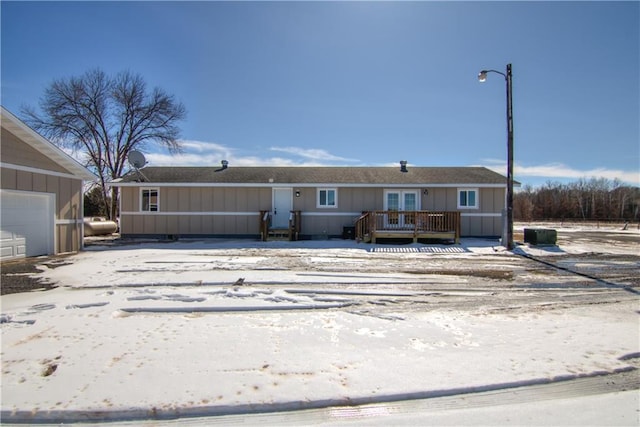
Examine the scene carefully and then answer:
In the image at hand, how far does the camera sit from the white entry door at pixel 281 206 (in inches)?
655

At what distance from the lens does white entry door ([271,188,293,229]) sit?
16.6m

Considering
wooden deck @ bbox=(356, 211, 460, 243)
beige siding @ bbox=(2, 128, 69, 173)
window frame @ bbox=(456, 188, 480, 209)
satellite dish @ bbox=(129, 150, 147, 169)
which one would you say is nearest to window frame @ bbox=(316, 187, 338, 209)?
wooden deck @ bbox=(356, 211, 460, 243)

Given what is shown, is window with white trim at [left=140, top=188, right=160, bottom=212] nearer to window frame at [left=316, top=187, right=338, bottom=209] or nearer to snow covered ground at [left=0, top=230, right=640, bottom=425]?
window frame at [left=316, top=187, right=338, bottom=209]

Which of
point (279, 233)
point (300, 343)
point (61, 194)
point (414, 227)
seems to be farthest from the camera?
point (279, 233)

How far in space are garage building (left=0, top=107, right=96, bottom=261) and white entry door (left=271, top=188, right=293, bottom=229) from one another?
724cm

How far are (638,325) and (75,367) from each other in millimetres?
6426

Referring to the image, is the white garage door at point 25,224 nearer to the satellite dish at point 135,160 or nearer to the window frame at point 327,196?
the satellite dish at point 135,160

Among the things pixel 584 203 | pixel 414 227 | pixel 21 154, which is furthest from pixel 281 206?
pixel 584 203

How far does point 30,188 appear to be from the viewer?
1038 cm

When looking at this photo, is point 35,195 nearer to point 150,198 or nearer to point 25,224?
point 25,224

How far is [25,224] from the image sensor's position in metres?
10.4

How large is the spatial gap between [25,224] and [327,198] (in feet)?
35.9

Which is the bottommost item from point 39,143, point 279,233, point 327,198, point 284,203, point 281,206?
point 279,233

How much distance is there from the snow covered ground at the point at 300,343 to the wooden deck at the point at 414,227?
6794mm
